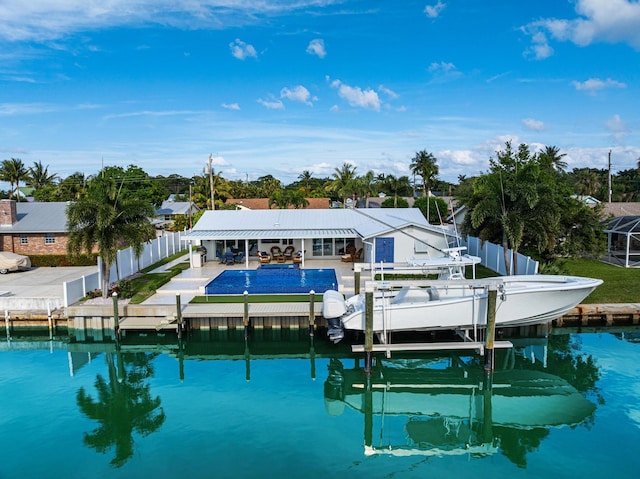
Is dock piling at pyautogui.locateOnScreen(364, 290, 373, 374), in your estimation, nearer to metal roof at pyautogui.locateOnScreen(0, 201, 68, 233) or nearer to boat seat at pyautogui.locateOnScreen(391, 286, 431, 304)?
boat seat at pyautogui.locateOnScreen(391, 286, 431, 304)

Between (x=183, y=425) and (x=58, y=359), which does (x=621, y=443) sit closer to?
(x=183, y=425)

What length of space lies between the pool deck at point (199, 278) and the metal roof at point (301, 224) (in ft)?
5.61

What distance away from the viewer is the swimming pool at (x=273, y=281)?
64.8 feet

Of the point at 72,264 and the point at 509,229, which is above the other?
the point at 509,229

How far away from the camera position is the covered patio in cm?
2610

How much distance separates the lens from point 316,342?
17.2 meters

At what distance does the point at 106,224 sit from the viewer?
18.8 m

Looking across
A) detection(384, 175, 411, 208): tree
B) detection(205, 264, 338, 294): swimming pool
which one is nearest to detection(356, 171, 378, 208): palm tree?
detection(384, 175, 411, 208): tree

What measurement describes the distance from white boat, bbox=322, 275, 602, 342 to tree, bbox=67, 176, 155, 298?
9.26 meters

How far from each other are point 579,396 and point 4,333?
20.5 metres

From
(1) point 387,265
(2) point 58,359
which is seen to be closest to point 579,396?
(1) point 387,265

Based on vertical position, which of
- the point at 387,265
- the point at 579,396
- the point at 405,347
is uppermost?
the point at 387,265

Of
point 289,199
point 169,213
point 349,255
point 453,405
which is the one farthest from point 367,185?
point 453,405

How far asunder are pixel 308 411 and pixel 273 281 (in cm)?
987
